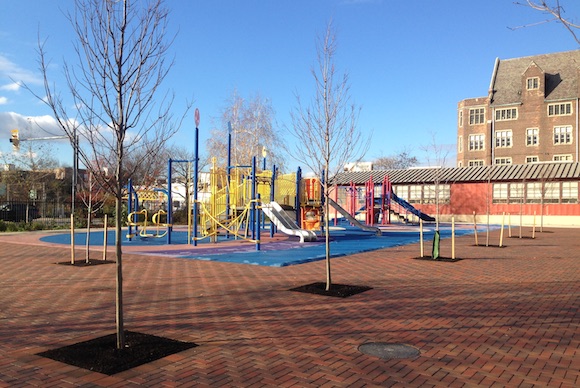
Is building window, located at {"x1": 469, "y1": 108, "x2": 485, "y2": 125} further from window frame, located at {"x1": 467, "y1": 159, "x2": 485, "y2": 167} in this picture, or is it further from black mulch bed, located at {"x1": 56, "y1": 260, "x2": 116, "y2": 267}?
black mulch bed, located at {"x1": 56, "y1": 260, "x2": 116, "y2": 267}

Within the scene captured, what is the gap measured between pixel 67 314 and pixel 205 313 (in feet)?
6.34

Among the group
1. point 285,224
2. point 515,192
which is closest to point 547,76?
point 515,192

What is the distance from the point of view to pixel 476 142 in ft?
181

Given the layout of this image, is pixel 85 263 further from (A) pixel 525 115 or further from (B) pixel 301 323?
(A) pixel 525 115

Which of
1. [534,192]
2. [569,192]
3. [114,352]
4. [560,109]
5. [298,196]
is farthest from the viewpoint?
[560,109]

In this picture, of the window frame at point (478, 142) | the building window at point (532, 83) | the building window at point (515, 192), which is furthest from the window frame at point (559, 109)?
the building window at point (515, 192)

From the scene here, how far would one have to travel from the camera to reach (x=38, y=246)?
1703cm

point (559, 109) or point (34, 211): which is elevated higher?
point (559, 109)

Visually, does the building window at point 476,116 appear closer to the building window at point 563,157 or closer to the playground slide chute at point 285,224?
the building window at point 563,157

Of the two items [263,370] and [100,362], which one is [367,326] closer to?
[263,370]

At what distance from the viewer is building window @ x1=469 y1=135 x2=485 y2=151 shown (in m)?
54.7

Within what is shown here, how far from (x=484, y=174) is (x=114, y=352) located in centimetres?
3950

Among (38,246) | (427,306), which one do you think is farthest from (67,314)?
(38,246)

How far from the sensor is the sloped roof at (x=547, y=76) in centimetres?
4997
